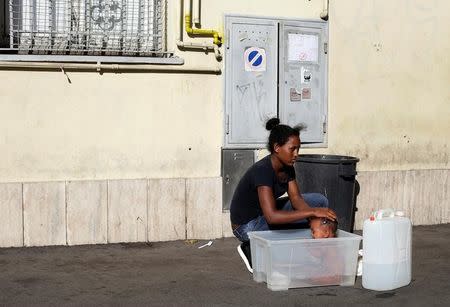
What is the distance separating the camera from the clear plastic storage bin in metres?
5.70

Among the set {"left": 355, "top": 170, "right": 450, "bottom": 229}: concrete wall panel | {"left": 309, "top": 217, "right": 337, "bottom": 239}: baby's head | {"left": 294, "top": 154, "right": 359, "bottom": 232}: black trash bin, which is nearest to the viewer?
{"left": 309, "top": 217, "right": 337, "bottom": 239}: baby's head

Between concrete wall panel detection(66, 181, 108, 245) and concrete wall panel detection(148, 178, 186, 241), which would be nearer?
concrete wall panel detection(66, 181, 108, 245)

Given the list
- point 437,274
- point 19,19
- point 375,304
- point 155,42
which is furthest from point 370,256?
point 19,19

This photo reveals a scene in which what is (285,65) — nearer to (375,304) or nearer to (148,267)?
(148,267)

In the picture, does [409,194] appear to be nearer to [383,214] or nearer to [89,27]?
[383,214]

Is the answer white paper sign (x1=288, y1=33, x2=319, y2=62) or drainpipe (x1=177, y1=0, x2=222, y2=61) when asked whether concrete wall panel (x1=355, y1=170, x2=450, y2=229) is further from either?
drainpipe (x1=177, y1=0, x2=222, y2=61)

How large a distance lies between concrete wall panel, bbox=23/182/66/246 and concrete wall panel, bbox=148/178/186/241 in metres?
0.88

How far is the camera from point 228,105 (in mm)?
7996

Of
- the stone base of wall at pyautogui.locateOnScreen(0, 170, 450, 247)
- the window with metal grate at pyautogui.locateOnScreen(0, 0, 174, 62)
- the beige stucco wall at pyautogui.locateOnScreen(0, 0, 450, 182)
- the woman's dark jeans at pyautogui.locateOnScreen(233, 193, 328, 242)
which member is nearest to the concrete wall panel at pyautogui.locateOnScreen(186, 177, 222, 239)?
the stone base of wall at pyautogui.locateOnScreen(0, 170, 450, 247)

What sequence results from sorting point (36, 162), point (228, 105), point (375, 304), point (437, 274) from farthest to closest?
1. point (228, 105)
2. point (36, 162)
3. point (437, 274)
4. point (375, 304)

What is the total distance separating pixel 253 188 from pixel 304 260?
78cm

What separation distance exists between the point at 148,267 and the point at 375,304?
2.14m

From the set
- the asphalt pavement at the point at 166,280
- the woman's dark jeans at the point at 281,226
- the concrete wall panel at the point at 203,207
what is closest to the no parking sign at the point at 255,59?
the concrete wall panel at the point at 203,207

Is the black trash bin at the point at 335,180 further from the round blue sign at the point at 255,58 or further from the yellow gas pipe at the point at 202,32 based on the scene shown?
the yellow gas pipe at the point at 202,32
